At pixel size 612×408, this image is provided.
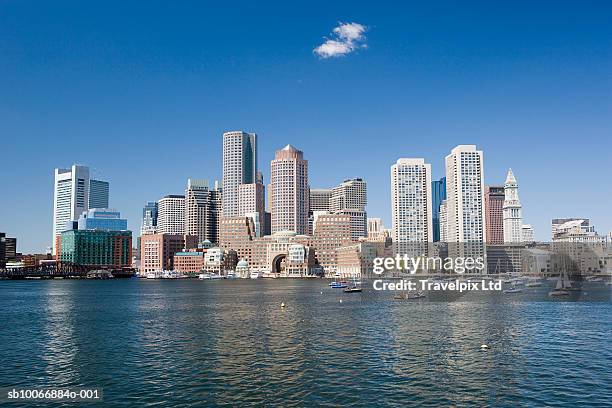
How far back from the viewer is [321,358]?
216 feet

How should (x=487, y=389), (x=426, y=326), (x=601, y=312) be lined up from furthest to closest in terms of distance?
(x=601, y=312) → (x=426, y=326) → (x=487, y=389)

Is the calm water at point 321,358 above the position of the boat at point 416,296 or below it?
above

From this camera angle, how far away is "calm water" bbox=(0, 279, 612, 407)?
5003 cm

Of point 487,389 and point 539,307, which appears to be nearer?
point 487,389

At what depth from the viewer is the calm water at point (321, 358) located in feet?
164

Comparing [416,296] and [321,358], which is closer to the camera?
[321,358]

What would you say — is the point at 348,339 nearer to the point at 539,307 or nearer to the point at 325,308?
the point at 325,308

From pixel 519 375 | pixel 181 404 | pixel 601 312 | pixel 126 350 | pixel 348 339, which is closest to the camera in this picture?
pixel 181 404

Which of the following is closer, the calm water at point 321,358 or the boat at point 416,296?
the calm water at point 321,358

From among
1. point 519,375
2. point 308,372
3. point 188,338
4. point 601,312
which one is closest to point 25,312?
point 188,338

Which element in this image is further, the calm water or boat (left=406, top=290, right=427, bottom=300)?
boat (left=406, top=290, right=427, bottom=300)

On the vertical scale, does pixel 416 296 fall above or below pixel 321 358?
below

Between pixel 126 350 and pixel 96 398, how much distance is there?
23078 mm

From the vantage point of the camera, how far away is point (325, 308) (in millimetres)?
132250
